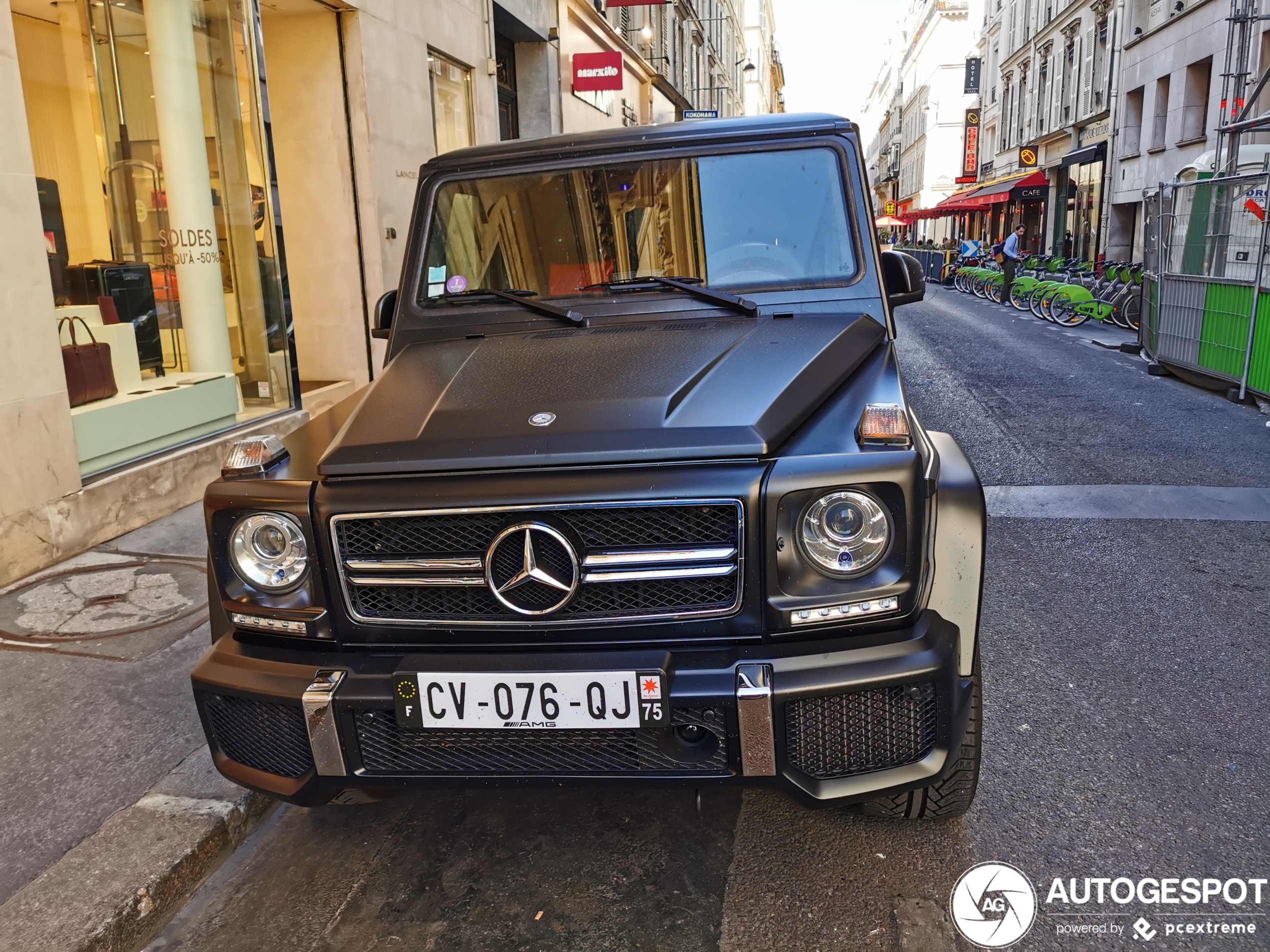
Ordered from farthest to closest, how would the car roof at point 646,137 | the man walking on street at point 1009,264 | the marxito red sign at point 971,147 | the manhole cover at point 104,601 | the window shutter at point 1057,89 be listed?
the marxito red sign at point 971,147
the window shutter at point 1057,89
the man walking on street at point 1009,264
the manhole cover at point 104,601
the car roof at point 646,137

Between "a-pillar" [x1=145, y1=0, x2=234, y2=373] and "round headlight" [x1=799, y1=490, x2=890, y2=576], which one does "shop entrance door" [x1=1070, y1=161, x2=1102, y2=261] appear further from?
"round headlight" [x1=799, y1=490, x2=890, y2=576]

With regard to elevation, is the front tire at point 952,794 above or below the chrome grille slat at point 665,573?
below

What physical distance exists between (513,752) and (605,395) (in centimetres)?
87

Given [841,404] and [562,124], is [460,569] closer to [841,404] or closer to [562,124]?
[841,404]

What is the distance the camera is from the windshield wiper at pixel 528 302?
317 centimetres

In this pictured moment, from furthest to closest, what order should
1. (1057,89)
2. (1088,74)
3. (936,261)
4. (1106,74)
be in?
(936,261), (1057,89), (1088,74), (1106,74)

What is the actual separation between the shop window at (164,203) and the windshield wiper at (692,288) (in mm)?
4018

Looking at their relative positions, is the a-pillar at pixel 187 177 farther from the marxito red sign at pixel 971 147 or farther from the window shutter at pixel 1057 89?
the marxito red sign at pixel 971 147

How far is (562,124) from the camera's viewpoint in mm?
17594

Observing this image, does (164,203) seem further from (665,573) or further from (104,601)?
(665,573)

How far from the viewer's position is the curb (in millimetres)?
2387

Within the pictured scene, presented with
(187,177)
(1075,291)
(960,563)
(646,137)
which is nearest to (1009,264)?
(1075,291)

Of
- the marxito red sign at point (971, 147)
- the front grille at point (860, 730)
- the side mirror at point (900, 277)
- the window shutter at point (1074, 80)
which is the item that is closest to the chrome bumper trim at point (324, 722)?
the front grille at point (860, 730)

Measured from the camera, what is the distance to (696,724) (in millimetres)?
2111
